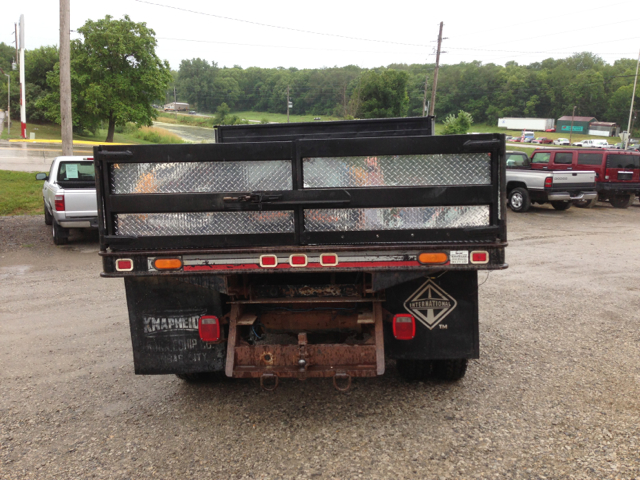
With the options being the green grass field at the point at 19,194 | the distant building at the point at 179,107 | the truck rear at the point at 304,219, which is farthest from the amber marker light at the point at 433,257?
the distant building at the point at 179,107

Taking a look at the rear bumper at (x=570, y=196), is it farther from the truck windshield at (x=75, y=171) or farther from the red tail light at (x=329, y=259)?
the red tail light at (x=329, y=259)

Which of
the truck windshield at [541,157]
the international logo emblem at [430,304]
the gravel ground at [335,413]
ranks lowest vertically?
the gravel ground at [335,413]

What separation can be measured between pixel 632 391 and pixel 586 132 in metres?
117

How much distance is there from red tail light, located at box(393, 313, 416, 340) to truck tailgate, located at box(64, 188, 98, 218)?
8.48 metres

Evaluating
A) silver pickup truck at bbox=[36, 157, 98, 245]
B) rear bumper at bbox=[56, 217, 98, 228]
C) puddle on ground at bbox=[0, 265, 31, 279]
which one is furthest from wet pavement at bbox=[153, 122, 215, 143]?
puddle on ground at bbox=[0, 265, 31, 279]

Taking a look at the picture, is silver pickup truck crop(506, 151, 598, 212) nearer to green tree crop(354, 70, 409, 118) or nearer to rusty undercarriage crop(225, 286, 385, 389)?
rusty undercarriage crop(225, 286, 385, 389)

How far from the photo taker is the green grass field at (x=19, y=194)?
52.8ft

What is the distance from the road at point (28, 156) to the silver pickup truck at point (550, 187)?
59.7ft

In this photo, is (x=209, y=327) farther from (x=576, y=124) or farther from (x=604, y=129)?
(x=604, y=129)

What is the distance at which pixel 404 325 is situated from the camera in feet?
13.2

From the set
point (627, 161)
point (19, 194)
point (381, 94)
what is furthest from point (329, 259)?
point (381, 94)

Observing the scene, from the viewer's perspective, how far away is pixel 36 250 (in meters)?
11.3

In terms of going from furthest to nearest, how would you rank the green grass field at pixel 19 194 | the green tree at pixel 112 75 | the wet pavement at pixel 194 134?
the wet pavement at pixel 194 134 < the green tree at pixel 112 75 < the green grass field at pixel 19 194

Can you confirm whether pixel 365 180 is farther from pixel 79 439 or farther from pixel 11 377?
pixel 11 377
